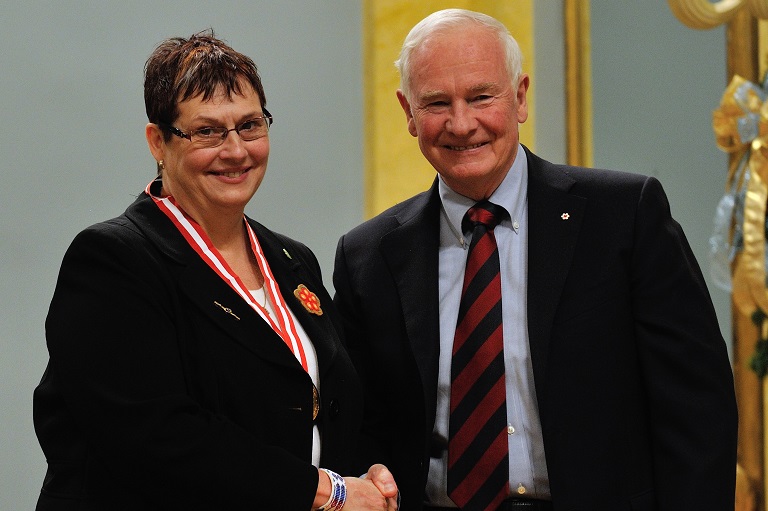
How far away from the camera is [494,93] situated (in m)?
2.49

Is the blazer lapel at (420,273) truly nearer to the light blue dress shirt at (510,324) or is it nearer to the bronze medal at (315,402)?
the light blue dress shirt at (510,324)

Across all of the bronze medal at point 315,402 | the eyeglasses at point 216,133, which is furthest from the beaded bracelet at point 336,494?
the eyeglasses at point 216,133

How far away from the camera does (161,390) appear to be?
2057mm

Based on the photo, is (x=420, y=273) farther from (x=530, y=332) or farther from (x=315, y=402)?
(x=315, y=402)

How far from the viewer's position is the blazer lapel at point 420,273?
96.8 inches

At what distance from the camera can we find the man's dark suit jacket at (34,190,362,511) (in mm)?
2033

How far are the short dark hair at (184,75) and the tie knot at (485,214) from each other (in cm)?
59

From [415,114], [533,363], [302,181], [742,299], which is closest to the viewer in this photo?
[533,363]

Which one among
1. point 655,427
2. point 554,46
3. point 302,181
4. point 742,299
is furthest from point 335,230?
point 655,427

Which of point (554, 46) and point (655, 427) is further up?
point (554, 46)

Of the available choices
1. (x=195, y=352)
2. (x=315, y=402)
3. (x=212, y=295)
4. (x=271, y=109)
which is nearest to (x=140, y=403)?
(x=195, y=352)

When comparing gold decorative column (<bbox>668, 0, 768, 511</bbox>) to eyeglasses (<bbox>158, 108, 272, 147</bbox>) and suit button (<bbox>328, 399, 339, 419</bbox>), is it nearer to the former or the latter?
suit button (<bbox>328, 399, 339, 419</bbox>)

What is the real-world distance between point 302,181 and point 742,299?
5.33ft

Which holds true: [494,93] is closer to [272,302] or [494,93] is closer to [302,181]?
[272,302]
